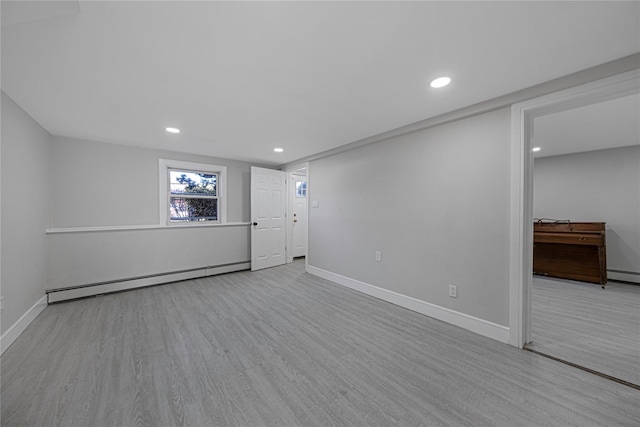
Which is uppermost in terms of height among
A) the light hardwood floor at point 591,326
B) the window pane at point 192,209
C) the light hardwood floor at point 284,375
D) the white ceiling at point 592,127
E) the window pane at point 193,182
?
the white ceiling at point 592,127

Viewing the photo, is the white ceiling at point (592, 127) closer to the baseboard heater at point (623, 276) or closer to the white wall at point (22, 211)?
the baseboard heater at point (623, 276)

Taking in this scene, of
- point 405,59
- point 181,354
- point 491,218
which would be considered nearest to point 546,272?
point 491,218

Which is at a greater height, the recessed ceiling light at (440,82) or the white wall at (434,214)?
the recessed ceiling light at (440,82)

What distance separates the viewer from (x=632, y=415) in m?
1.36

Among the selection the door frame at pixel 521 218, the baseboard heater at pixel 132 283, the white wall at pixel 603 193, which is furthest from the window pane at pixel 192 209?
the white wall at pixel 603 193

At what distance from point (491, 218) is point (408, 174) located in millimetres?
1022

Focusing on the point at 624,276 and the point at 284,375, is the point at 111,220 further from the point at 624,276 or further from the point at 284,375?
the point at 624,276

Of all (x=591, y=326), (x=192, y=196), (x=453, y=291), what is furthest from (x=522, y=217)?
(x=192, y=196)

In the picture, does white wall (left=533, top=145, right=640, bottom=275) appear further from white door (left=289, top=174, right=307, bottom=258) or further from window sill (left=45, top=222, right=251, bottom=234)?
window sill (left=45, top=222, right=251, bottom=234)

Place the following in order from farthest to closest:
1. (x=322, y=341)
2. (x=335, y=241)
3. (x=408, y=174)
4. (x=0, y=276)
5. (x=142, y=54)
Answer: (x=335, y=241) < (x=408, y=174) < (x=322, y=341) < (x=0, y=276) < (x=142, y=54)

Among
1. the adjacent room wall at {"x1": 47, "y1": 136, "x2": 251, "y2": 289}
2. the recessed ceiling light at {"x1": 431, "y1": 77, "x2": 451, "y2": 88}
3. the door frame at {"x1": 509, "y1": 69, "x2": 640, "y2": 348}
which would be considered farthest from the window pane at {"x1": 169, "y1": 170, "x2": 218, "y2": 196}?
the door frame at {"x1": 509, "y1": 69, "x2": 640, "y2": 348}

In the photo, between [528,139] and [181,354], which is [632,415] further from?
[181,354]

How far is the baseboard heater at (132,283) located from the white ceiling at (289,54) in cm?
223

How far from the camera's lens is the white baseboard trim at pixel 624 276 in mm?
3781
